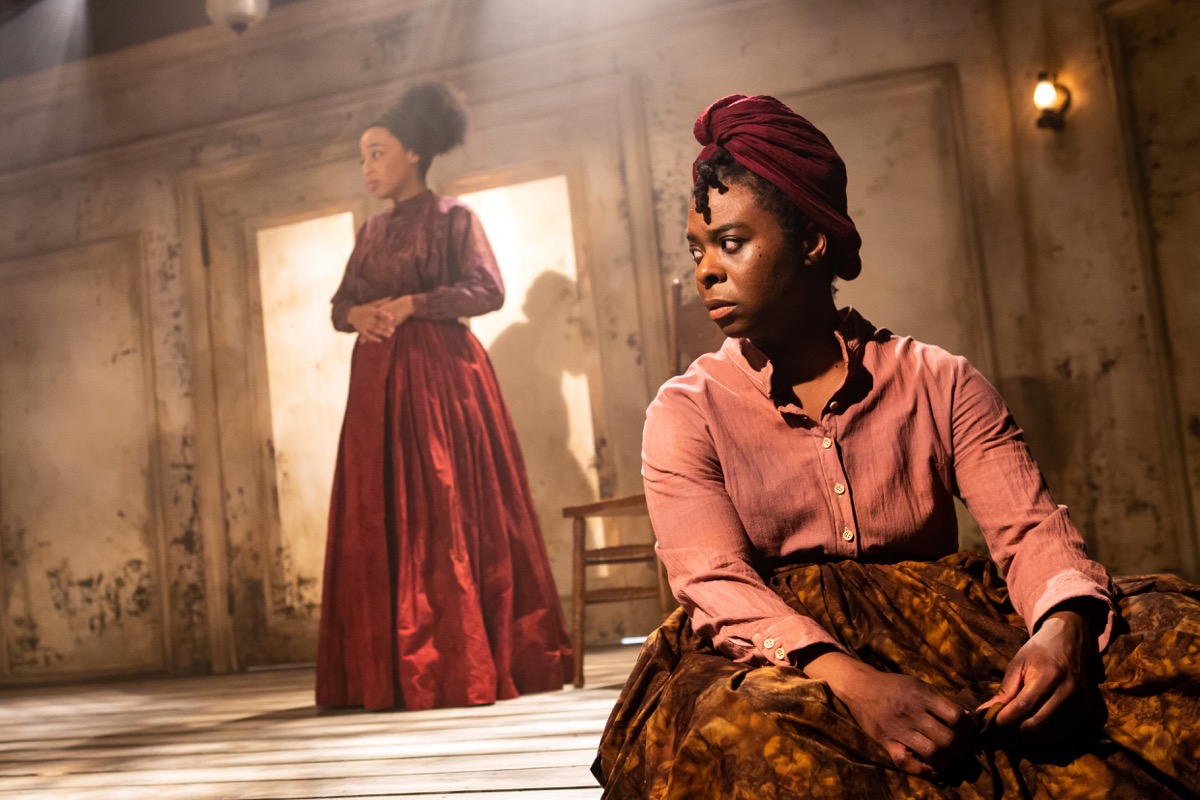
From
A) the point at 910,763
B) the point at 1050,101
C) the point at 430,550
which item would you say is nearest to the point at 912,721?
the point at 910,763

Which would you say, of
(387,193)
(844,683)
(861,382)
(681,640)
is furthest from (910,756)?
(387,193)

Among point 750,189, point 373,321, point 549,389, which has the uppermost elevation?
point 373,321

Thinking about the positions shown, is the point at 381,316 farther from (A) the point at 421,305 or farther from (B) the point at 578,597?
(B) the point at 578,597

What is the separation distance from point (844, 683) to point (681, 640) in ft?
0.94

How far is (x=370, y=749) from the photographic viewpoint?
2.78 m

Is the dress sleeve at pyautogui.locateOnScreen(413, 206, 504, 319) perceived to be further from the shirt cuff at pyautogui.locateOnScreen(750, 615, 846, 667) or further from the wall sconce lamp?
the shirt cuff at pyautogui.locateOnScreen(750, 615, 846, 667)

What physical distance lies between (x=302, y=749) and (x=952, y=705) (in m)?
2.25

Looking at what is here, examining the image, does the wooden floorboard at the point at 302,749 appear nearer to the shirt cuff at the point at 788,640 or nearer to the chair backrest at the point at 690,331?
the shirt cuff at the point at 788,640

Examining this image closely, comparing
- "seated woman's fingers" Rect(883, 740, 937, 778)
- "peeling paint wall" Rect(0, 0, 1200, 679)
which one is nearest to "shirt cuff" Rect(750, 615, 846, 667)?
"seated woman's fingers" Rect(883, 740, 937, 778)

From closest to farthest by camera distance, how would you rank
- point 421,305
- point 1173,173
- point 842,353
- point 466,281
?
point 842,353, point 421,305, point 466,281, point 1173,173

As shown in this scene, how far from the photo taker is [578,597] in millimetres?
3857

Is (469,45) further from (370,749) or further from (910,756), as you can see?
(910,756)

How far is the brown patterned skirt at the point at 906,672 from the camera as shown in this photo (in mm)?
1037

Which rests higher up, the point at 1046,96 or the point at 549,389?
the point at 1046,96
